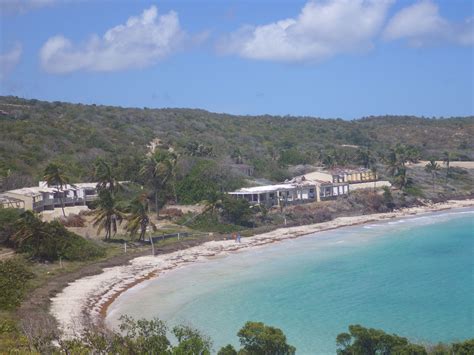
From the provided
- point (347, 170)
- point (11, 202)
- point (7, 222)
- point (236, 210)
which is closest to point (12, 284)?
point (7, 222)

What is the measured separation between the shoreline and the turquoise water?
1.00 m

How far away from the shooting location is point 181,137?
102 m

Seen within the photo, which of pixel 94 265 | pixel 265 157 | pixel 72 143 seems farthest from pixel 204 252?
pixel 265 157

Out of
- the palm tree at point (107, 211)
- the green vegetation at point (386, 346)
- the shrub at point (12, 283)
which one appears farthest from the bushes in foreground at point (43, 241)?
the green vegetation at point (386, 346)

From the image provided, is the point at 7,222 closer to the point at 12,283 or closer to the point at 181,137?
the point at 12,283

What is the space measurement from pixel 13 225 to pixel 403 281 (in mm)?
26974

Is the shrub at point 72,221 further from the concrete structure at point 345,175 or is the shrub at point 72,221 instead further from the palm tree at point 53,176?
the concrete structure at point 345,175

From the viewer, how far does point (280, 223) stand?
62.8 metres

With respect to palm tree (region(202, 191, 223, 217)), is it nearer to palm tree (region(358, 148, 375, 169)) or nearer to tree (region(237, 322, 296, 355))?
tree (region(237, 322, 296, 355))

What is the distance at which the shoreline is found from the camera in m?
30.5

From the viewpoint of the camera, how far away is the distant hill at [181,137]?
72500 millimetres

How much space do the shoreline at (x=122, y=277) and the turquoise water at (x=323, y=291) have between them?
3.29ft

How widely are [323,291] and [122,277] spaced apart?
42.2 feet

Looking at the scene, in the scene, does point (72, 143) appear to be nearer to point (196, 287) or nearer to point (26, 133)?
point (26, 133)
